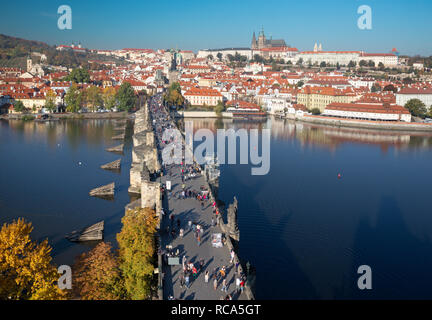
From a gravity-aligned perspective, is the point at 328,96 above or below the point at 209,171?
above

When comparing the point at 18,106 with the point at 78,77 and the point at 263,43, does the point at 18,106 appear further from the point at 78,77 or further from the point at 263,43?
the point at 263,43

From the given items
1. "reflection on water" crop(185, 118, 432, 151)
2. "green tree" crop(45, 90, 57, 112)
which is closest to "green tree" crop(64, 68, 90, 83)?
"green tree" crop(45, 90, 57, 112)

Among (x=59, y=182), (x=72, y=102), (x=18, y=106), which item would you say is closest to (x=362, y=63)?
(x=72, y=102)

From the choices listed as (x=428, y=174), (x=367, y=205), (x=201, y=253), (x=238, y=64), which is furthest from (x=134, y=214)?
(x=238, y=64)

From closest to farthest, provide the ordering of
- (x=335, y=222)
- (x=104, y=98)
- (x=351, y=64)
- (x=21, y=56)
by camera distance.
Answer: (x=335, y=222) < (x=104, y=98) < (x=21, y=56) < (x=351, y=64)

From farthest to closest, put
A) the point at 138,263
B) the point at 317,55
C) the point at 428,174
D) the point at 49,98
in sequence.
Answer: the point at 317,55, the point at 49,98, the point at 428,174, the point at 138,263

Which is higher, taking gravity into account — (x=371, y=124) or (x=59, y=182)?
(x=371, y=124)
